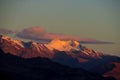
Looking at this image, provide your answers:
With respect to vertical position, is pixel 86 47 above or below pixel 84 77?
above

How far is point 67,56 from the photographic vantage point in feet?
76.7

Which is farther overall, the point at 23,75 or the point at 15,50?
the point at 15,50

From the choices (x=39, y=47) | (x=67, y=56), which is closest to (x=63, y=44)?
(x=67, y=56)

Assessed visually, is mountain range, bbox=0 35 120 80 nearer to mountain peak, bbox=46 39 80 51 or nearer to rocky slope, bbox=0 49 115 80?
mountain peak, bbox=46 39 80 51

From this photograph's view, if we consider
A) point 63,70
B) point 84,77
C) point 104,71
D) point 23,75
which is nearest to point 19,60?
point 23,75

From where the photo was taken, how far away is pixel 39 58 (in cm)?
2384

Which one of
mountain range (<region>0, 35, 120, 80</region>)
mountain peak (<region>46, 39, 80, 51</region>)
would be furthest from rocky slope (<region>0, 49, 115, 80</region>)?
mountain peak (<region>46, 39, 80, 51</region>)

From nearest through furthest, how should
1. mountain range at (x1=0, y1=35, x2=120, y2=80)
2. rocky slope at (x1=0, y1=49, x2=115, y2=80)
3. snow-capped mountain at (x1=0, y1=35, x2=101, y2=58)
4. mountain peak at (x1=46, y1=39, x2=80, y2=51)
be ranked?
mountain range at (x1=0, y1=35, x2=120, y2=80) < mountain peak at (x1=46, y1=39, x2=80, y2=51) < snow-capped mountain at (x1=0, y1=35, x2=101, y2=58) < rocky slope at (x1=0, y1=49, x2=115, y2=80)

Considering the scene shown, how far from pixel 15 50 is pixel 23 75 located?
8.60 ft

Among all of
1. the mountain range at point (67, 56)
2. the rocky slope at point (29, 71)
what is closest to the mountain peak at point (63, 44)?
the mountain range at point (67, 56)

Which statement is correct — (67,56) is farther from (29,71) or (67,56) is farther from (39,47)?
(29,71)

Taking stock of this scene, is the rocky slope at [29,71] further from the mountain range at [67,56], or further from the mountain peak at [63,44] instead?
the mountain peak at [63,44]

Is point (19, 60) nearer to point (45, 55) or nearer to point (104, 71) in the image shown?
point (45, 55)

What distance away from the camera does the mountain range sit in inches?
872
